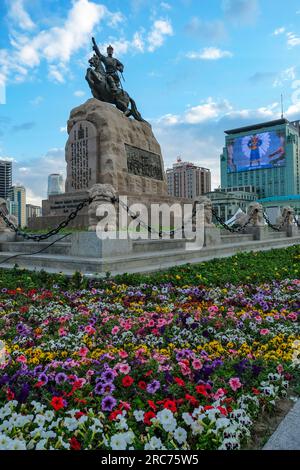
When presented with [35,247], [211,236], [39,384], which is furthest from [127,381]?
[211,236]

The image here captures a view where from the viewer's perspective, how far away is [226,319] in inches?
155

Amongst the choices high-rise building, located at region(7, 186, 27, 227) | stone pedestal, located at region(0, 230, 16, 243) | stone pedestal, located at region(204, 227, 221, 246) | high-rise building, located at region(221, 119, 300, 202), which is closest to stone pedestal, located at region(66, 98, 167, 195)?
stone pedestal, located at region(204, 227, 221, 246)

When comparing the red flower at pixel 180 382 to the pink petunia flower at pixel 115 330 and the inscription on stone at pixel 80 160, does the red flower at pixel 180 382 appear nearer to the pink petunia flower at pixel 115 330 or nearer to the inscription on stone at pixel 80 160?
the pink petunia flower at pixel 115 330

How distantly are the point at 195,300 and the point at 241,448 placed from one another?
3.08 metres

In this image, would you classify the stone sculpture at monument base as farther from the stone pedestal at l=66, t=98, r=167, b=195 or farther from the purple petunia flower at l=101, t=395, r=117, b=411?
the purple petunia flower at l=101, t=395, r=117, b=411

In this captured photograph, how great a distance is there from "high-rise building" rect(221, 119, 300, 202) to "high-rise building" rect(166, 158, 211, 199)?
1621cm

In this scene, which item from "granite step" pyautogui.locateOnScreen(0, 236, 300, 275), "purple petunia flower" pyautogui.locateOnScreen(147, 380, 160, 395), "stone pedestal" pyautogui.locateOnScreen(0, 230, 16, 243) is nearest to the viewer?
"purple petunia flower" pyautogui.locateOnScreen(147, 380, 160, 395)

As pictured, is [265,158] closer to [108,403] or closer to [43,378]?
[43,378]

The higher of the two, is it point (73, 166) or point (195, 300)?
point (73, 166)

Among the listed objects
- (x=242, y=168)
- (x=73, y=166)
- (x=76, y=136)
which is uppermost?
(x=242, y=168)

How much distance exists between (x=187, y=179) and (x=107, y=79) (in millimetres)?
74117

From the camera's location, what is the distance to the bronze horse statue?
47.8 ft
